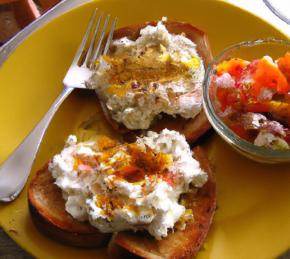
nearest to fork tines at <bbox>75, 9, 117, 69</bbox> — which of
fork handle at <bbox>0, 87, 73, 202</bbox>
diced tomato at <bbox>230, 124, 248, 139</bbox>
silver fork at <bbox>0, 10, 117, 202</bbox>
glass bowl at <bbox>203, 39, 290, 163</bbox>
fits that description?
silver fork at <bbox>0, 10, 117, 202</bbox>

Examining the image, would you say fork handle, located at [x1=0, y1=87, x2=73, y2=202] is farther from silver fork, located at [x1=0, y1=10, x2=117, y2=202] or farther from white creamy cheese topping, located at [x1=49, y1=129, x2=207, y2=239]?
white creamy cheese topping, located at [x1=49, y1=129, x2=207, y2=239]

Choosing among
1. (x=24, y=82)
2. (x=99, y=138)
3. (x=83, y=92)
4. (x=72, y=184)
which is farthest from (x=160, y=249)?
(x=24, y=82)

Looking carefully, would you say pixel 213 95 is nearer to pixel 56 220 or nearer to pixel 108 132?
pixel 108 132

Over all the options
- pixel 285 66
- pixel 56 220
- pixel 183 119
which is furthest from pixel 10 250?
pixel 285 66

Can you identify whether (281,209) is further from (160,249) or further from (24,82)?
(24,82)

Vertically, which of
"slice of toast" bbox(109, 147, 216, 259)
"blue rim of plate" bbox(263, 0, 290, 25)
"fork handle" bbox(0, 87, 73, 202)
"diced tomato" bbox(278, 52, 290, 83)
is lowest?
"slice of toast" bbox(109, 147, 216, 259)
